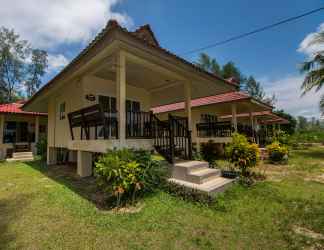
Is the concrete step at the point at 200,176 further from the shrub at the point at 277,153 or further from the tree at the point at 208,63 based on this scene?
the tree at the point at 208,63

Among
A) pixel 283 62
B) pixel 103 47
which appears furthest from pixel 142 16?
pixel 283 62

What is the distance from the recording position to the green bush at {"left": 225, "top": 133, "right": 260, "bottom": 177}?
5793 millimetres

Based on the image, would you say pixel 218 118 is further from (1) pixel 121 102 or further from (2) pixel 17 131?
(2) pixel 17 131

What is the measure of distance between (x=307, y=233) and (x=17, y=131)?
59.6 ft

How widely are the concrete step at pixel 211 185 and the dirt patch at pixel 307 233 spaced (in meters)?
1.57

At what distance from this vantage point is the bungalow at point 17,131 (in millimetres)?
13148

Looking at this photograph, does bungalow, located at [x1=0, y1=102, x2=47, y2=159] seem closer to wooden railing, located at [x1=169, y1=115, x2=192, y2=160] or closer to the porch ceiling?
the porch ceiling

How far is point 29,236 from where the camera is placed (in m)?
2.90

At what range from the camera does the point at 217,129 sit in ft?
35.6

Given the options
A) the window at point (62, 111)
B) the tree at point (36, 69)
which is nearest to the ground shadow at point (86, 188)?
the window at point (62, 111)

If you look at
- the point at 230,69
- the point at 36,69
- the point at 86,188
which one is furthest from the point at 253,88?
the point at 86,188

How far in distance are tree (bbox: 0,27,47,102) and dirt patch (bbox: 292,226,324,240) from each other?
34410 millimetres

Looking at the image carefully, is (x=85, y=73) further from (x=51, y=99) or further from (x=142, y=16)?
(x=51, y=99)

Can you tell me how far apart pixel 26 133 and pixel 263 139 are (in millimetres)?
19419
